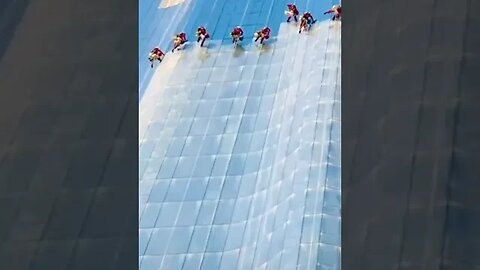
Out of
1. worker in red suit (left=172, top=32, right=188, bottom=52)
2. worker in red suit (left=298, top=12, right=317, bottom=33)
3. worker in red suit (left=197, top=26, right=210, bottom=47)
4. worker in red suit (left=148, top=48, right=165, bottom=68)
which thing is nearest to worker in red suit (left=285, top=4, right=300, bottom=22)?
worker in red suit (left=298, top=12, right=317, bottom=33)

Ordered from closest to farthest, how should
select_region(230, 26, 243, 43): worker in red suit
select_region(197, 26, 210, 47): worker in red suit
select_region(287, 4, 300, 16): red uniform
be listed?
select_region(230, 26, 243, 43): worker in red suit < select_region(287, 4, 300, 16): red uniform < select_region(197, 26, 210, 47): worker in red suit

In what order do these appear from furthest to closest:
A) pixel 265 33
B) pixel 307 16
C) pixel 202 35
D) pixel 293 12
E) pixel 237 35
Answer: pixel 202 35, pixel 293 12, pixel 237 35, pixel 265 33, pixel 307 16

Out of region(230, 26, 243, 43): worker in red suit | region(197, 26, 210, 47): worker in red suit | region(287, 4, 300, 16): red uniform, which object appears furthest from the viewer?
region(197, 26, 210, 47): worker in red suit

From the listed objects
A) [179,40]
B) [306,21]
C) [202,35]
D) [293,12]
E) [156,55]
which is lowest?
[156,55]

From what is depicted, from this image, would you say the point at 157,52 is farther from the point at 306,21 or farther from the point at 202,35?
the point at 306,21

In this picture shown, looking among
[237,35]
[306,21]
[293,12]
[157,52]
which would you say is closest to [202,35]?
[237,35]

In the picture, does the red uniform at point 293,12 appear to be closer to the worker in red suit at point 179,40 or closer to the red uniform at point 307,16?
the red uniform at point 307,16

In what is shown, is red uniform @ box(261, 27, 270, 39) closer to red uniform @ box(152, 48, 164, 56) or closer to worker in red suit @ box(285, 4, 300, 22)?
worker in red suit @ box(285, 4, 300, 22)

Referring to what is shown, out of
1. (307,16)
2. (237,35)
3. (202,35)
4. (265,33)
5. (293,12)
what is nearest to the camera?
(307,16)

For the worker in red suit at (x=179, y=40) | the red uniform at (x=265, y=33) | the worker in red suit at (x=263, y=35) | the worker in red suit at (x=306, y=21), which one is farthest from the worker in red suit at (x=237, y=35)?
the worker in red suit at (x=306, y=21)

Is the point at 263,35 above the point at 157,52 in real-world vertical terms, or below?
above

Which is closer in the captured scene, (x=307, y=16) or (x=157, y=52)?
(x=307, y=16)
